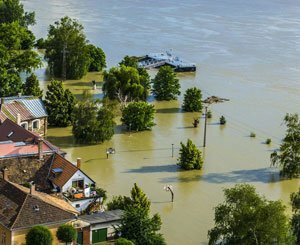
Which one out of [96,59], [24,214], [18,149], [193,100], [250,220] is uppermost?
[96,59]

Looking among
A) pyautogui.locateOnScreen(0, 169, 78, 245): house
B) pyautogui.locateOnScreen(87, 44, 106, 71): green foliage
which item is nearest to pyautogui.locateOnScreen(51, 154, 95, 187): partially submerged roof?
pyautogui.locateOnScreen(0, 169, 78, 245): house

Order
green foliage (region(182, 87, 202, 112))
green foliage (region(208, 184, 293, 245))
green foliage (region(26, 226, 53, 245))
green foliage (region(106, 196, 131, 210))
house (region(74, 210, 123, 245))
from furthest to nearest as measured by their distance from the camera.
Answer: green foliage (region(182, 87, 202, 112)) → green foliage (region(106, 196, 131, 210)) → house (region(74, 210, 123, 245)) → green foliage (region(26, 226, 53, 245)) → green foliage (region(208, 184, 293, 245))

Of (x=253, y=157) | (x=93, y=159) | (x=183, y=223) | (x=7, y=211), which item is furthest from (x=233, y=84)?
(x=7, y=211)

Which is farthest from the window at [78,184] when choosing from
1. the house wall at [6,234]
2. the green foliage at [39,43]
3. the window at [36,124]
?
the green foliage at [39,43]

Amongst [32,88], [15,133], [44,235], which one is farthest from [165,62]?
[44,235]

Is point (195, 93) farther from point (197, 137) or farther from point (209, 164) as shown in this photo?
point (209, 164)

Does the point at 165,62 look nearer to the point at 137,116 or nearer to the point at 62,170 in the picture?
the point at 137,116

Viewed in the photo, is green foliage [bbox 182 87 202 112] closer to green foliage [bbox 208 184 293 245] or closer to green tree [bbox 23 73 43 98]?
green tree [bbox 23 73 43 98]
